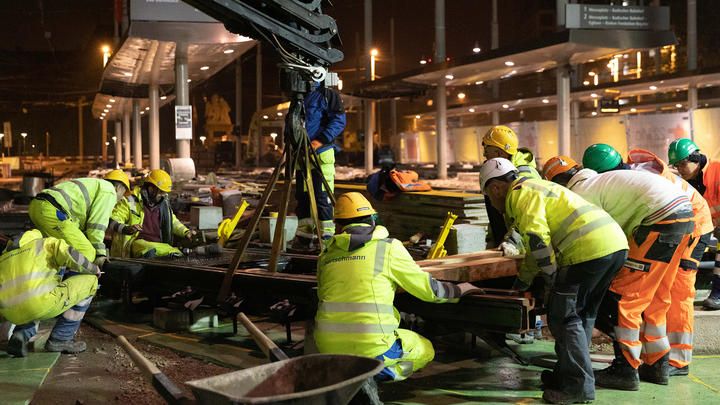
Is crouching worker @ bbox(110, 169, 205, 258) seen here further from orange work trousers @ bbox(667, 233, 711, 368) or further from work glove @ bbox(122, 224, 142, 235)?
orange work trousers @ bbox(667, 233, 711, 368)

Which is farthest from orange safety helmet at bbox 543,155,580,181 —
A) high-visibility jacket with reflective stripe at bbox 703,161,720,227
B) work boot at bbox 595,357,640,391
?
high-visibility jacket with reflective stripe at bbox 703,161,720,227

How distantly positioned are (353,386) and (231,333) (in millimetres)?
4532

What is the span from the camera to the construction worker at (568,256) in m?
5.49

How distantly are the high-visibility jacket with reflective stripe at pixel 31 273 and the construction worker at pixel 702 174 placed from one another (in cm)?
597

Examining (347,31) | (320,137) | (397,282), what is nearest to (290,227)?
(320,137)

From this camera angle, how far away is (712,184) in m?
8.38

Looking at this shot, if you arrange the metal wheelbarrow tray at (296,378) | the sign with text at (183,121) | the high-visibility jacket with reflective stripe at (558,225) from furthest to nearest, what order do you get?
the sign with text at (183,121), the high-visibility jacket with reflective stripe at (558,225), the metal wheelbarrow tray at (296,378)

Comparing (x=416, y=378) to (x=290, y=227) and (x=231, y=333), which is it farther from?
(x=290, y=227)

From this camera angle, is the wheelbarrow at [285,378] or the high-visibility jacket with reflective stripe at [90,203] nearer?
the wheelbarrow at [285,378]

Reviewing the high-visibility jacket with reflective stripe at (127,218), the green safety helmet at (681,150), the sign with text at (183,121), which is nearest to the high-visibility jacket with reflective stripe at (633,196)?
the green safety helmet at (681,150)

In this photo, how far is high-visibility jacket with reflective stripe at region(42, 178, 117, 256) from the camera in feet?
26.0

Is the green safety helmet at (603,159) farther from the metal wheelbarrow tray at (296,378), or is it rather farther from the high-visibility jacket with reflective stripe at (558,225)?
the metal wheelbarrow tray at (296,378)

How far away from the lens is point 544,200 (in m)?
5.52

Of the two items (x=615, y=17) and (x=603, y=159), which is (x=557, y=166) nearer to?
(x=603, y=159)
